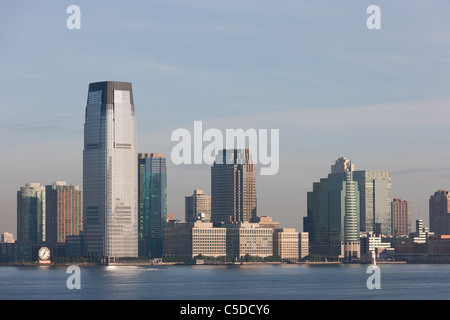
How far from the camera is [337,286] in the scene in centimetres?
18825
